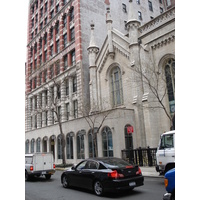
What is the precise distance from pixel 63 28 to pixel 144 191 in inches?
1197

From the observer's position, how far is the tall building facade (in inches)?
928

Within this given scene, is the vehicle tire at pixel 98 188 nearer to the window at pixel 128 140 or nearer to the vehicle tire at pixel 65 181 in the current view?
the vehicle tire at pixel 65 181

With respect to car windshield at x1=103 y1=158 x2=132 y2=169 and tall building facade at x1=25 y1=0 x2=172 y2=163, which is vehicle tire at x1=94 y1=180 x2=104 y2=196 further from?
tall building facade at x1=25 y1=0 x2=172 y2=163

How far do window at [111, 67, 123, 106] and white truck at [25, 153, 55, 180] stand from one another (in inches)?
474

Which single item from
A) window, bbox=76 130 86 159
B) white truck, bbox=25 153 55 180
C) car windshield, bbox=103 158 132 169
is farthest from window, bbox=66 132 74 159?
car windshield, bbox=103 158 132 169

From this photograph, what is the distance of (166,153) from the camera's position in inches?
391

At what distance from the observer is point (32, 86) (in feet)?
128

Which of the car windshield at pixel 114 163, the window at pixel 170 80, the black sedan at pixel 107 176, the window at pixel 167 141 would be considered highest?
the window at pixel 170 80

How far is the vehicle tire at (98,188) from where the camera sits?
8203mm

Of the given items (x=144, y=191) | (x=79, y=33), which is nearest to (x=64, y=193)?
(x=144, y=191)

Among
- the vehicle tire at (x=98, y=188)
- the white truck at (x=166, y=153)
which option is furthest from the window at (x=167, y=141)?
the vehicle tire at (x=98, y=188)

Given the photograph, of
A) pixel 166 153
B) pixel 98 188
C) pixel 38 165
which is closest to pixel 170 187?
pixel 98 188

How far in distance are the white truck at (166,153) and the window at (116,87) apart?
44.7 ft

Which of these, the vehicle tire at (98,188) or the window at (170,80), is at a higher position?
the window at (170,80)
